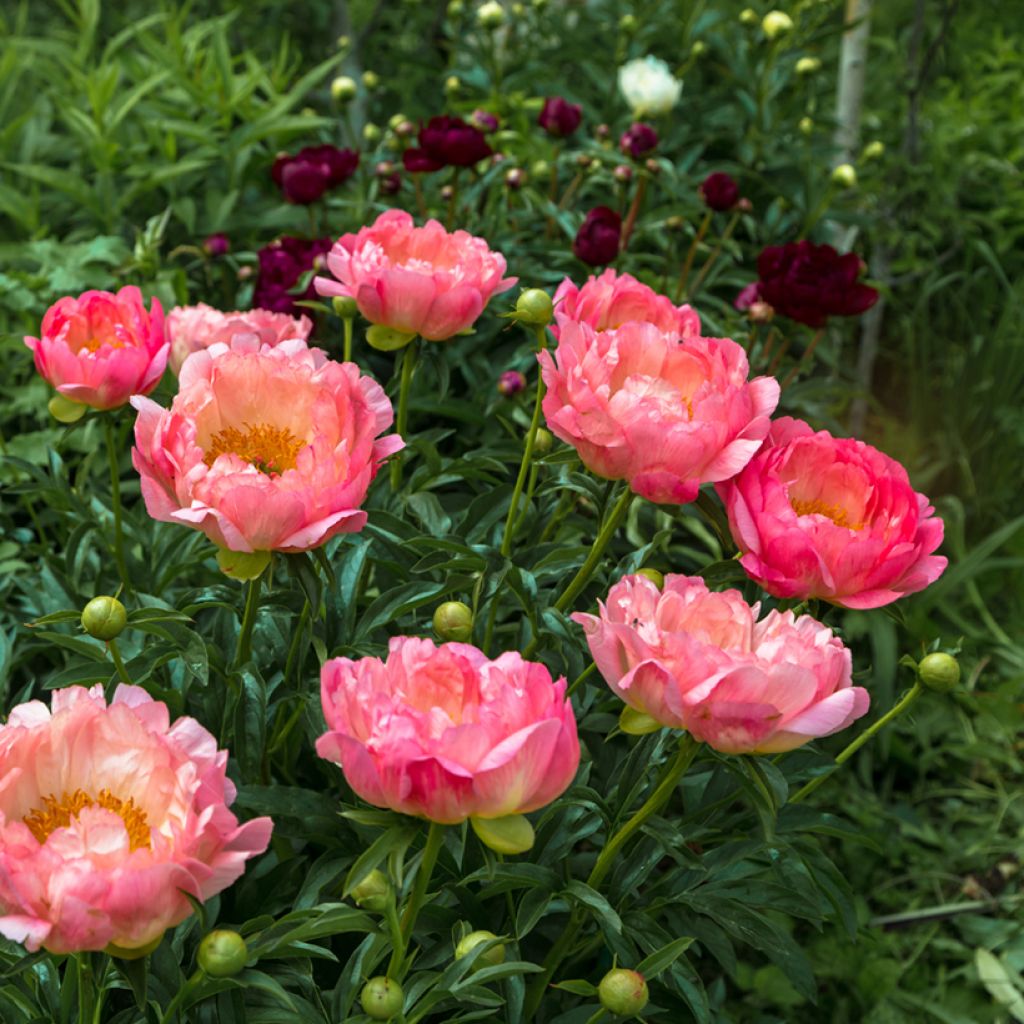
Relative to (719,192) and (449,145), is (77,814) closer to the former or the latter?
(449,145)

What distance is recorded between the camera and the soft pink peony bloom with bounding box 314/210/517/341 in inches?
44.5

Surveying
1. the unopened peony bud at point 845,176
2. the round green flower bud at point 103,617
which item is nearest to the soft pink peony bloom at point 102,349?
the round green flower bud at point 103,617

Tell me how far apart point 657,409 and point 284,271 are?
0.93m

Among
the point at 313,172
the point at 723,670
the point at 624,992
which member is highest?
the point at 723,670

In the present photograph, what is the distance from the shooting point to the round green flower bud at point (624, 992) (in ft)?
2.81

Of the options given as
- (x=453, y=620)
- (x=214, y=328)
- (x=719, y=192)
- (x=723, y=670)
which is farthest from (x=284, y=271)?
(x=723, y=670)

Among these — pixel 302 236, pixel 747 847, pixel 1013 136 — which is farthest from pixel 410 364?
pixel 1013 136

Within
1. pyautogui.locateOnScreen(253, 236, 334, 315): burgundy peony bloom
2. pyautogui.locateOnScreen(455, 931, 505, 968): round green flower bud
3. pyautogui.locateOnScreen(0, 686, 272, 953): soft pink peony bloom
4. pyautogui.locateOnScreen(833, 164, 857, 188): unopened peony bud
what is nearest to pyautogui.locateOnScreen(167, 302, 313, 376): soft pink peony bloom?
pyautogui.locateOnScreen(253, 236, 334, 315): burgundy peony bloom

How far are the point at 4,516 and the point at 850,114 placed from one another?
189cm

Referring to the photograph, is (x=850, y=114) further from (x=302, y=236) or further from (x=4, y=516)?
(x=4, y=516)

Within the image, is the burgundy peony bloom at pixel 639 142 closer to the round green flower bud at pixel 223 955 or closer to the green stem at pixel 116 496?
the green stem at pixel 116 496

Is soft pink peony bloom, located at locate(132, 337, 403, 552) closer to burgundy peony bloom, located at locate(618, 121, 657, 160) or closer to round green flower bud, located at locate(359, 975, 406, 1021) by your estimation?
round green flower bud, located at locate(359, 975, 406, 1021)

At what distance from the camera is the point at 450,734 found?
2.38ft

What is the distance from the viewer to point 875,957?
1.82m
